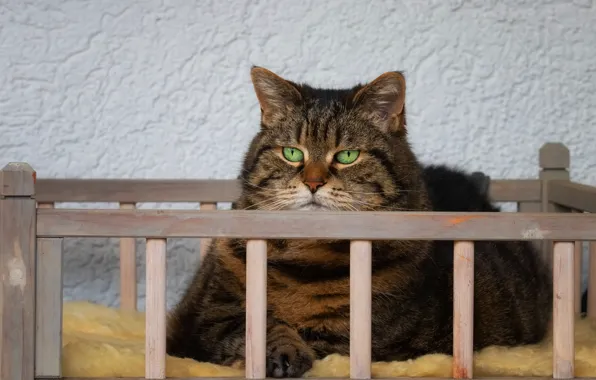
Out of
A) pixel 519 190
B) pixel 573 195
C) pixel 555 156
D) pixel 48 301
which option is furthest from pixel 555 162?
pixel 48 301

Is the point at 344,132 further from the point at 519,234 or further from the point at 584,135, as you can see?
the point at 584,135

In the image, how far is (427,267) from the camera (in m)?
1.75

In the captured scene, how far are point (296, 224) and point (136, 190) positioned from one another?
92cm

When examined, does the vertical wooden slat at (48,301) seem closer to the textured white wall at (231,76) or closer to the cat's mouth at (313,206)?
the cat's mouth at (313,206)

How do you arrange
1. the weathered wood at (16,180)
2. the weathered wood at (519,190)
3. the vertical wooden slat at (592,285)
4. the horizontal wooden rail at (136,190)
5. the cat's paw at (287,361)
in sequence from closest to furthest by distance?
the weathered wood at (16,180)
the cat's paw at (287,361)
the vertical wooden slat at (592,285)
the horizontal wooden rail at (136,190)
the weathered wood at (519,190)

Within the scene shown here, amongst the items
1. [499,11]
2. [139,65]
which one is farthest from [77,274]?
[499,11]

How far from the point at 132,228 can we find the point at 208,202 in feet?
2.90

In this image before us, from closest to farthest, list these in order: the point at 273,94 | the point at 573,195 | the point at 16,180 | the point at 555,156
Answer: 1. the point at 16,180
2. the point at 273,94
3. the point at 573,195
4. the point at 555,156

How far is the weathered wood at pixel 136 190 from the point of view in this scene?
2.21 metres

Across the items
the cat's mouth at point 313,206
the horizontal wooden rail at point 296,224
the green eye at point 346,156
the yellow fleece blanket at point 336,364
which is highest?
the green eye at point 346,156

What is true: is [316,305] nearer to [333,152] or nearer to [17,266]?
[333,152]

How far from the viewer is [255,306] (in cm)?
142

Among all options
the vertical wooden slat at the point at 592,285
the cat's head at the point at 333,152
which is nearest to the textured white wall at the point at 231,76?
the vertical wooden slat at the point at 592,285

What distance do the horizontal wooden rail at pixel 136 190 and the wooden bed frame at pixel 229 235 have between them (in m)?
0.79
